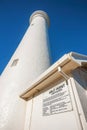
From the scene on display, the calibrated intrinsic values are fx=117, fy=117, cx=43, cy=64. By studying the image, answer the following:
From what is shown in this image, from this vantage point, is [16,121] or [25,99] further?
[25,99]

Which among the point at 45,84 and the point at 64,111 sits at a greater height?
the point at 45,84

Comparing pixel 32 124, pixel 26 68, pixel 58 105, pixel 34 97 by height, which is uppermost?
pixel 26 68

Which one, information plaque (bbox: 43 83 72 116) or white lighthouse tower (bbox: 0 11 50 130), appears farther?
white lighthouse tower (bbox: 0 11 50 130)

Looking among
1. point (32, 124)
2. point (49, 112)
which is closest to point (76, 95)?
point (49, 112)

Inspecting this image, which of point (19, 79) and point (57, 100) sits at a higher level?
point (19, 79)

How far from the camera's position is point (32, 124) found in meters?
2.89

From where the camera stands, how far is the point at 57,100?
2.41m

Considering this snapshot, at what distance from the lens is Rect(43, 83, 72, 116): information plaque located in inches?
86.9

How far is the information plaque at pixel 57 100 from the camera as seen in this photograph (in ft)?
7.25

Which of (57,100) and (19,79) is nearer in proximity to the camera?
(57,100)

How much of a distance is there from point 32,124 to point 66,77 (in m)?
1.49

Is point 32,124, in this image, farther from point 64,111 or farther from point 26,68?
point 26,68

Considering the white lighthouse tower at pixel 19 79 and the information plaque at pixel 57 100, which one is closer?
the information plaque at pixel 57 100

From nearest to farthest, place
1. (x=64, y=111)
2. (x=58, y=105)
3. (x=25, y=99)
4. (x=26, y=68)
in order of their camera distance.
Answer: (x=64, y=111)
(x=58, y=105)
(x=25, y=99)
(x=26, y=68)
